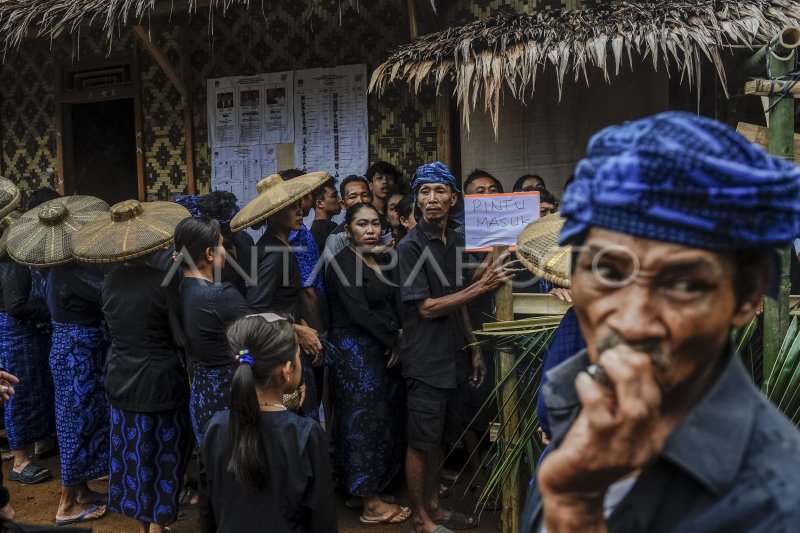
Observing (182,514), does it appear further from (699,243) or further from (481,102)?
(699,243)

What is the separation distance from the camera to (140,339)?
3.98 metres

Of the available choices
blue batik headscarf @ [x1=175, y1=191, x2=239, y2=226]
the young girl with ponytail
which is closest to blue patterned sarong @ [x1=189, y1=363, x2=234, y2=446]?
the young girl with ponytail

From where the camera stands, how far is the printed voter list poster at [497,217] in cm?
325

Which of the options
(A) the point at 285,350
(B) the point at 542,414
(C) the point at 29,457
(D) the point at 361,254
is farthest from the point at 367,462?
(C) the point at 29,457

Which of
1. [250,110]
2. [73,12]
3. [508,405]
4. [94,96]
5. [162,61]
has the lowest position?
[508,405]

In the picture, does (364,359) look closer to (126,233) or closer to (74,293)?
(126,233)

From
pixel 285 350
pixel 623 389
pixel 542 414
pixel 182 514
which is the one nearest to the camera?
pixel 623 389

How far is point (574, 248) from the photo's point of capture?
Result: 105 centimetres

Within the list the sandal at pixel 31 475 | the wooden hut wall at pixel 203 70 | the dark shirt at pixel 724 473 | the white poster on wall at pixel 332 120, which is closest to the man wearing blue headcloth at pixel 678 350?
the dark shirt at pixel 724 473

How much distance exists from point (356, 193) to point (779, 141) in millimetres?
Answer: 3310

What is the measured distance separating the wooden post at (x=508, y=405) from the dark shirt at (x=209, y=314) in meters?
1.25

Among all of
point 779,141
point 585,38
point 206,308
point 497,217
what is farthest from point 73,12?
point 779,141

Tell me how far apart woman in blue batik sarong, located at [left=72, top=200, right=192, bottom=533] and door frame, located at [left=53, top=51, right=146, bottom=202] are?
3.32 meters

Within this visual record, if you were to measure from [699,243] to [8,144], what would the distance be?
27.4 feet
